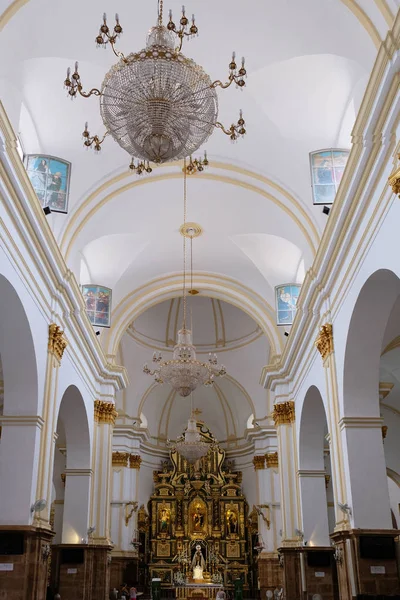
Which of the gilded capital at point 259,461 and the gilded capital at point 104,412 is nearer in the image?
the gilded capital at point 104,412

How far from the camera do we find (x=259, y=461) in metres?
24.5

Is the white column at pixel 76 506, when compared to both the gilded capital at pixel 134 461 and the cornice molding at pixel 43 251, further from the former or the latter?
the gilded capital at pixel 134 461

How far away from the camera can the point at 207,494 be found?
88.9 feet

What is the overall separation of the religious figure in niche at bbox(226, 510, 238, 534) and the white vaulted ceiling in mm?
10505

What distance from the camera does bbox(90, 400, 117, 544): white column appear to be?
16.5 meters

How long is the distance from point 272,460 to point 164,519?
577 centimetres

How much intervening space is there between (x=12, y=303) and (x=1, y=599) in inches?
179

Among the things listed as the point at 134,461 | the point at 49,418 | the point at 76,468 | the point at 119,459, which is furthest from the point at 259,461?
the point at 49,418

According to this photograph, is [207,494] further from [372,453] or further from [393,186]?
[393,186]

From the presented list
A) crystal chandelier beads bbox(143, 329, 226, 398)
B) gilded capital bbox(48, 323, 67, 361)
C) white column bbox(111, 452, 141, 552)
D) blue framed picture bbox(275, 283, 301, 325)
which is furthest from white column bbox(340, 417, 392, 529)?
white column bbox(111, 452, 141, 552)

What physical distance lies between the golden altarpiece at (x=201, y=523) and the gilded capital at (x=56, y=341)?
1466 centimetres

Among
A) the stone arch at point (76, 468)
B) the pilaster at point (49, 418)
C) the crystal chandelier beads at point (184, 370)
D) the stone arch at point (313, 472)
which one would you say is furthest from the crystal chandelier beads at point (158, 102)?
the stone arch at point (76, 468)

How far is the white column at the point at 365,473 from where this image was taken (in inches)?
420

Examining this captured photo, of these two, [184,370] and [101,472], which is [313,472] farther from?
[101,472]
